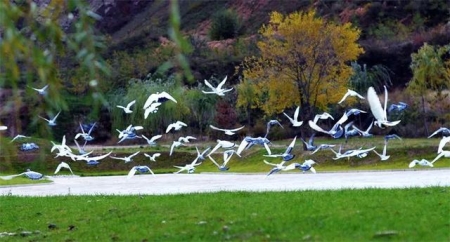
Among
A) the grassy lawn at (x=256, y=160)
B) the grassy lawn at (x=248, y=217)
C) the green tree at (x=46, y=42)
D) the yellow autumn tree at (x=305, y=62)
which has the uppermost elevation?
the yellow autumn tree at (x=305, y=62)

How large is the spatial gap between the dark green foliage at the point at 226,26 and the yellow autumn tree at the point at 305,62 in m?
33.5

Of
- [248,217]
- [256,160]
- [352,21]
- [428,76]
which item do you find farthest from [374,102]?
[352,21]

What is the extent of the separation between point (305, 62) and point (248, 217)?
91.1ft

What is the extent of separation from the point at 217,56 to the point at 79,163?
23085mm

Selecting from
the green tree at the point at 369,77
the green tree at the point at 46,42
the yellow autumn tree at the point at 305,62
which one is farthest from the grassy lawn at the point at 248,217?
the green tree at the point at 369,77

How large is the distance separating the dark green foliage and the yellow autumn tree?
110 ft

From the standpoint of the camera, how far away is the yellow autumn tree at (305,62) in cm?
3741

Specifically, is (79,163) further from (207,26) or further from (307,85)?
(207,26)

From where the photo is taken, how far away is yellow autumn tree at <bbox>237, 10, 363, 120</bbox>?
37406 mm

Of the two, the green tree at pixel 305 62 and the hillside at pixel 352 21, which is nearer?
the green tree at pixel 305 62

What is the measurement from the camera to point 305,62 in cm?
3747

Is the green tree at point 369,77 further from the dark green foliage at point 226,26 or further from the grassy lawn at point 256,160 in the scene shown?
the dark green foliage at point 226,26

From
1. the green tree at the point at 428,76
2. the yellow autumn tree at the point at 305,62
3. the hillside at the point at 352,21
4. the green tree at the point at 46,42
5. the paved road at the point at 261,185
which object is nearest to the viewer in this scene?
the green tree at the point at 46,42

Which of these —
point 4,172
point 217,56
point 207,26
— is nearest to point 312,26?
point 4,172
